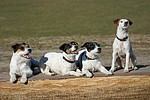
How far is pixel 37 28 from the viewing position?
25.6m

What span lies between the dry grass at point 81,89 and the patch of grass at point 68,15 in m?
15.3

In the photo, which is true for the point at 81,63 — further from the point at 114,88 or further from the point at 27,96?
the point at 27,96

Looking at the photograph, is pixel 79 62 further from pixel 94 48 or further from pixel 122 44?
pixel 122 44

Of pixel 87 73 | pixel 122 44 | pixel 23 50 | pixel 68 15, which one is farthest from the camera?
pixel 68 15

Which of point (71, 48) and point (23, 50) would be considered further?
point (71, 48)

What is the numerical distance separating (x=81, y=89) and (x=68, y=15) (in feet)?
82.5

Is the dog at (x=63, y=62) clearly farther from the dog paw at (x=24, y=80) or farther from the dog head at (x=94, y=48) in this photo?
the dog paw at (x=24, y=80)

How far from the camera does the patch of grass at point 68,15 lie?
2447cm

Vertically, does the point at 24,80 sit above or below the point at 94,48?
below

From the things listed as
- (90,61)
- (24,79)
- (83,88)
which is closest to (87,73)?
(90,61)

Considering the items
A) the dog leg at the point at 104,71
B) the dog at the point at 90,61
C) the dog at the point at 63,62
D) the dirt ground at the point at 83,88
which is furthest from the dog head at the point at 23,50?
the dog leg at the point at 104,71

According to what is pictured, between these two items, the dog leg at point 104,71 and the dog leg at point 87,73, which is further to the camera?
the dog leg at point 104,71

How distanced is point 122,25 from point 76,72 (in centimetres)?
184

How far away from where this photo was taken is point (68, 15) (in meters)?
31.9
